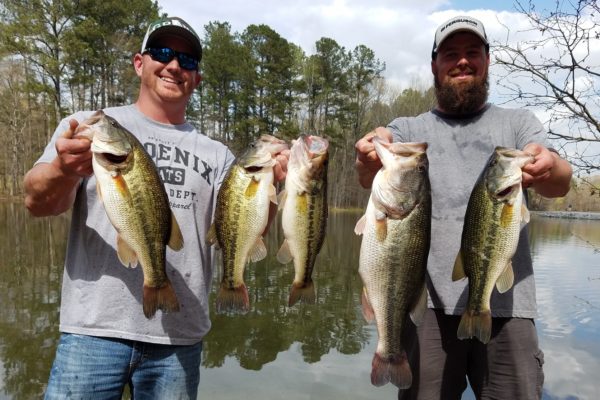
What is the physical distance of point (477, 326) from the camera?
117 inches

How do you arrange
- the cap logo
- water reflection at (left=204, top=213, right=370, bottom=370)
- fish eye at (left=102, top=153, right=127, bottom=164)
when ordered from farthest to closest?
1. water reflection at (left=204, top=213, right=370, bottom=370)
2. the cap logo
3. fish eye at (left=102, top=153, right=127, bottom=164)

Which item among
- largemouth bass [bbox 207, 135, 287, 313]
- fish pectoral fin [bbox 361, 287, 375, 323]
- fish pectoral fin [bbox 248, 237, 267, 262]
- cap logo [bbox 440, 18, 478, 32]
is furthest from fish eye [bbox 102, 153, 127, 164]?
cap logo [bbox 440, 18, 478, 32]

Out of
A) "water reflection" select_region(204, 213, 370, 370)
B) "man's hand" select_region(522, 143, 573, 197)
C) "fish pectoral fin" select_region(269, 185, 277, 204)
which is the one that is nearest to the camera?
"man's hand" select_region(522, 143, 573, 197)

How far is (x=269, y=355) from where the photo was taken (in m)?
7.34

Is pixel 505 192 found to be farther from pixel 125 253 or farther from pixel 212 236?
pixel 125 253

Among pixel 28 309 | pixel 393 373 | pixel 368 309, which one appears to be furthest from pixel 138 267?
pixel 28 309

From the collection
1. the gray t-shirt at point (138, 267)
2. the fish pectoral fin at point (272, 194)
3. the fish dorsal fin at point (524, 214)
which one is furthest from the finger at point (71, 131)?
the fish dorsal fin at point (524, 214)

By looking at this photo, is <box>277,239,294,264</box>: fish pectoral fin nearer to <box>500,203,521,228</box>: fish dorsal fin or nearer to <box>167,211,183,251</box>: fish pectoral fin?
<box>167,211,183,251</box>: fish pectoral fin

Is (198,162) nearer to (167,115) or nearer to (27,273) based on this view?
(167,115)

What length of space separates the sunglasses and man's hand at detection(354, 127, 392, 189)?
1357 mm

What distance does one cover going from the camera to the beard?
3520 mm

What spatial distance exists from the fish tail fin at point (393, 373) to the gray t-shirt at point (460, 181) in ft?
1.83

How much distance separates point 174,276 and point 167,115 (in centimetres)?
116

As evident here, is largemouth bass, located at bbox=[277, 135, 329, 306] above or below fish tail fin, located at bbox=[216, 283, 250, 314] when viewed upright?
above
